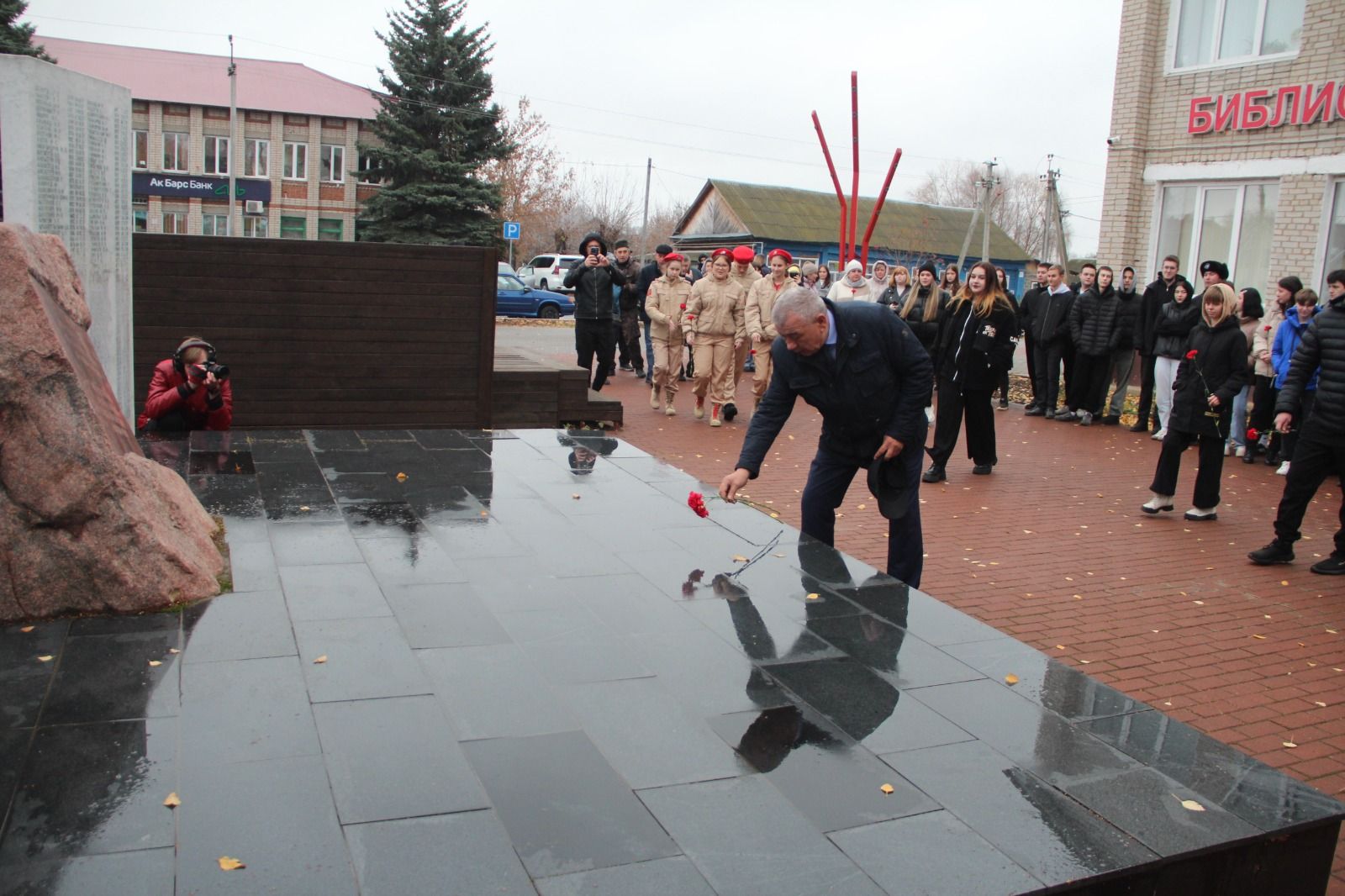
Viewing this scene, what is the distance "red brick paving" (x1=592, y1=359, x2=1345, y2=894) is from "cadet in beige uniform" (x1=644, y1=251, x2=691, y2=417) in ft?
5.39

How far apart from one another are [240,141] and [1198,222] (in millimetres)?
52771

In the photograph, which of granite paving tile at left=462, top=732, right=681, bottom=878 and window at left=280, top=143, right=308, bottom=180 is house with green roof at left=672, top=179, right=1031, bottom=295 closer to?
window at left=280, top=143, right=308, bottom=180

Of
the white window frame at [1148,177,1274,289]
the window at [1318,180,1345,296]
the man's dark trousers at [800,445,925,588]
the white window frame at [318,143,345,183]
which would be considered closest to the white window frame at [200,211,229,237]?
the white window frame at [318,143,345,183]

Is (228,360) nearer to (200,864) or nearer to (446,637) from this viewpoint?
(446,637)

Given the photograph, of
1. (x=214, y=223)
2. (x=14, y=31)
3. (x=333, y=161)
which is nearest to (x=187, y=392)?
(x=14, y=31)

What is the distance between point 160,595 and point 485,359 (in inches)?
260

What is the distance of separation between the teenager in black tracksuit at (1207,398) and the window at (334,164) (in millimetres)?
57960

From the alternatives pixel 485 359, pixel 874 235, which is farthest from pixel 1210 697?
pixel 874 235

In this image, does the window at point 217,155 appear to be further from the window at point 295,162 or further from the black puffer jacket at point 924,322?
the black puffer jacket at point 924,322

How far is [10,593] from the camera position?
440cm

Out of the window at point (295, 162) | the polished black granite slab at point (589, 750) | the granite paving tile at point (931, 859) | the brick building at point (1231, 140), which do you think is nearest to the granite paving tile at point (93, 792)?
the polished black granite slab at point (589, 750)

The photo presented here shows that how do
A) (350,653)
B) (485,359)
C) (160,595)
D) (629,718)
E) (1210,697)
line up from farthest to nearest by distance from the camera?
(485,359), (1210,697), (160,595), (350,653), (629,718)

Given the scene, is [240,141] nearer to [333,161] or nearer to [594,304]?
[333,161]

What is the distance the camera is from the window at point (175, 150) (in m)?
58.8
